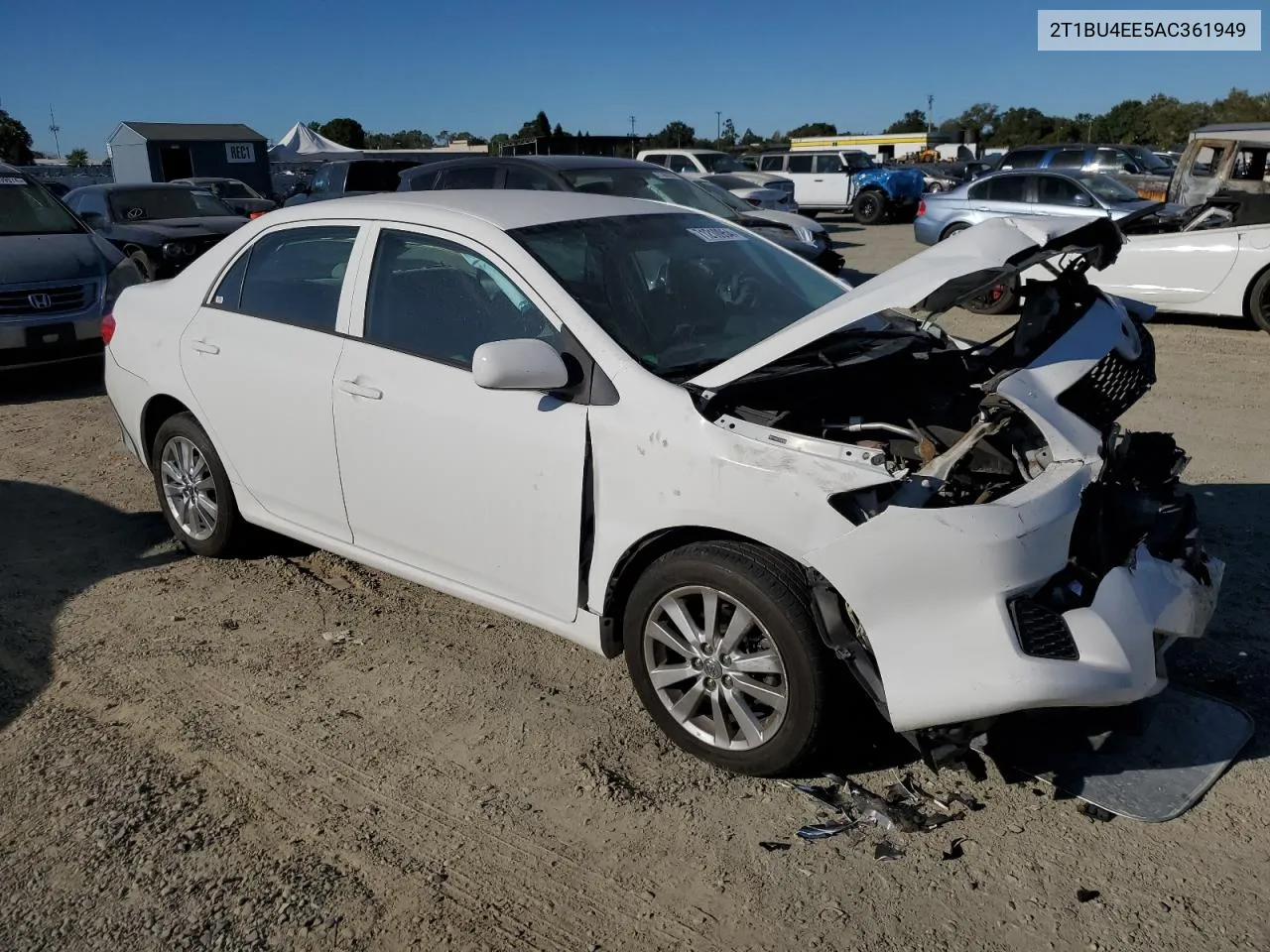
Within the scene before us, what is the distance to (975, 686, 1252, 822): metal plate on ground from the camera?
3195 mm

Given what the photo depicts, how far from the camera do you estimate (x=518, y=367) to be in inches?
130

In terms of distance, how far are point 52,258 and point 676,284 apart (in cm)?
749

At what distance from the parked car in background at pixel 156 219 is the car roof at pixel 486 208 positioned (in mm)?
8023

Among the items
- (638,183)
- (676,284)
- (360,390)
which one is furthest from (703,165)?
(360,390)

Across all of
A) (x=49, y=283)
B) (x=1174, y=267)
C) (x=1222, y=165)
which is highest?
(x=1222, y=165)

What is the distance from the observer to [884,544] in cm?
284

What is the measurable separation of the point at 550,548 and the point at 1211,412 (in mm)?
5877

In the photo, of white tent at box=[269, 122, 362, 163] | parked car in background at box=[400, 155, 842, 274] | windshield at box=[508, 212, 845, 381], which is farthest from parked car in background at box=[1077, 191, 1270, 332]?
white tent at box=[269, 122, 362, 163]

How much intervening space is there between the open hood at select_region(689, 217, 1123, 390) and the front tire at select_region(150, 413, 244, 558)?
2647 millimetres

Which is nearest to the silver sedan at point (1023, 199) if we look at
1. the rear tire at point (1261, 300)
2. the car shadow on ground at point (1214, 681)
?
the rear tire at point (1261, 300)

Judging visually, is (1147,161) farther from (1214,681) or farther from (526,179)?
(1214,681)

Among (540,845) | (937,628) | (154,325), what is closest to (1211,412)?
(937,628)

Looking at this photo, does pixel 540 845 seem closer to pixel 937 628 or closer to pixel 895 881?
pixel 895 881

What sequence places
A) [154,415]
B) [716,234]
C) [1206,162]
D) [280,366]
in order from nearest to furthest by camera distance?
[280,366] < [716,234] < [154,415] < [1206,162]
